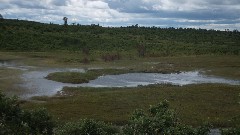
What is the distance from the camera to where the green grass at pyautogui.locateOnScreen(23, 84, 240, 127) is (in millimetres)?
32906

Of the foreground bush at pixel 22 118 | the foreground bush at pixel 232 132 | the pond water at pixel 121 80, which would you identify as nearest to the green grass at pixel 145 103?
the pond water at pixel 121 80

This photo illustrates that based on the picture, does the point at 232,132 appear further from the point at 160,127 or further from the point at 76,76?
the point at 76,76

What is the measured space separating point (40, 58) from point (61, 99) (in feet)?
134

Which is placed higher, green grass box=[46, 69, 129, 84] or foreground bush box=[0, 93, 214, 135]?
foreground bush box=[0, 93, 214, 135]

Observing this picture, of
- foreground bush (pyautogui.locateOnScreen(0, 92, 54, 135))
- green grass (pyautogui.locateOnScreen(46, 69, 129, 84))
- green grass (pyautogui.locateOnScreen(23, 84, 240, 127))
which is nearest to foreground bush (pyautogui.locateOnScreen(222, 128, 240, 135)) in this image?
foreground bush (pyautogui.locateOnScreen(0, 92, 54, 135))

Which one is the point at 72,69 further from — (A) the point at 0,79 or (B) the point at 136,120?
(B) the point at 136,120

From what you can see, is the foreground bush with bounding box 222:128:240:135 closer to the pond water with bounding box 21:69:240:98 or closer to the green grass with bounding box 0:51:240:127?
the green grass with bounding box 0:51:240:127

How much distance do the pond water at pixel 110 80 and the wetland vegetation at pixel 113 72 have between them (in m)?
1.44

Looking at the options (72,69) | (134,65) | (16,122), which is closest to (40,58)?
(72,69)

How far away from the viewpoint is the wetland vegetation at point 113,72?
34.4 metres

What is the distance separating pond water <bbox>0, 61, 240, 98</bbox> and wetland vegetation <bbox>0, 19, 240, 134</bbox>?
1440mm

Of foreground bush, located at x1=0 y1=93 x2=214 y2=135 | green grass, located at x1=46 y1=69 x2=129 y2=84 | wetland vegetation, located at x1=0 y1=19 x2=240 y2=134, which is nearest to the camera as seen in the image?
foreground bush, located at x1=0 y1=93 x2=214 y2=135

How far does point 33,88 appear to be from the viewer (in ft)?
155

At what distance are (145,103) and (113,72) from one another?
81.6 feet
